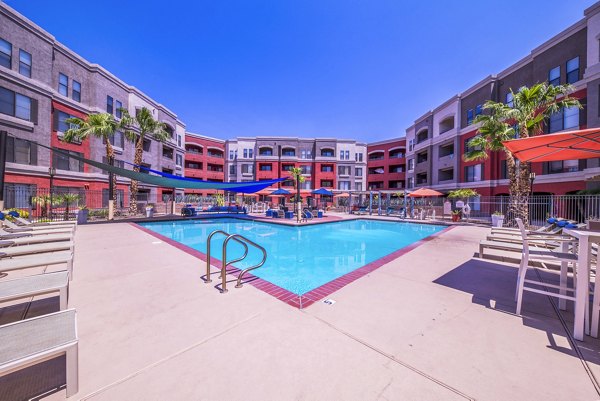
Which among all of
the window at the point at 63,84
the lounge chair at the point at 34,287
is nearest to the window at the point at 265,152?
the window at the point at 63,84

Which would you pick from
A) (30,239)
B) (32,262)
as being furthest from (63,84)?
(32,262)

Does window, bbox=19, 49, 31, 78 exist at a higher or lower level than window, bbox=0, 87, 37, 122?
higher

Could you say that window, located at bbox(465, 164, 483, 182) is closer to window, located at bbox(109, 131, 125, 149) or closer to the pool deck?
the pool deck

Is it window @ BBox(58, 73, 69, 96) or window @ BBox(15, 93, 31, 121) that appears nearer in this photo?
window @ BBox(15, 93, 31, 121)

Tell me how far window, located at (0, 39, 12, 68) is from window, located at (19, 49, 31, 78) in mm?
514

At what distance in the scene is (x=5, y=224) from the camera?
608cm

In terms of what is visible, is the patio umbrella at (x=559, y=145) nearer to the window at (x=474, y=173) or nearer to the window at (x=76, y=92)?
the window at (x=474, y=173)

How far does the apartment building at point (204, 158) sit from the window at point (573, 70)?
42.0m

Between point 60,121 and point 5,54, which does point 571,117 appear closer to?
point 60,121

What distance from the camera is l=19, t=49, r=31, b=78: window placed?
15.5 m

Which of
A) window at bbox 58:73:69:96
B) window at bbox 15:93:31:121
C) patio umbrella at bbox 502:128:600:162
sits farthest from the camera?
window at bbox 58:73:69:96

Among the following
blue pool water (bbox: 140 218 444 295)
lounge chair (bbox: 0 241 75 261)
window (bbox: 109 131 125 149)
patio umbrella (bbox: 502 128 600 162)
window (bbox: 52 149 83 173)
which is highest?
window (bbox: 109 131 125 149)

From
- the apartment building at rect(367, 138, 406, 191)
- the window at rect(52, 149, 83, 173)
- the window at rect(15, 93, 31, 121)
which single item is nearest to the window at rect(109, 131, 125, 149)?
the window at rect(52, 149, 83, 173)

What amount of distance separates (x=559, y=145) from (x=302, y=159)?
124 ft
